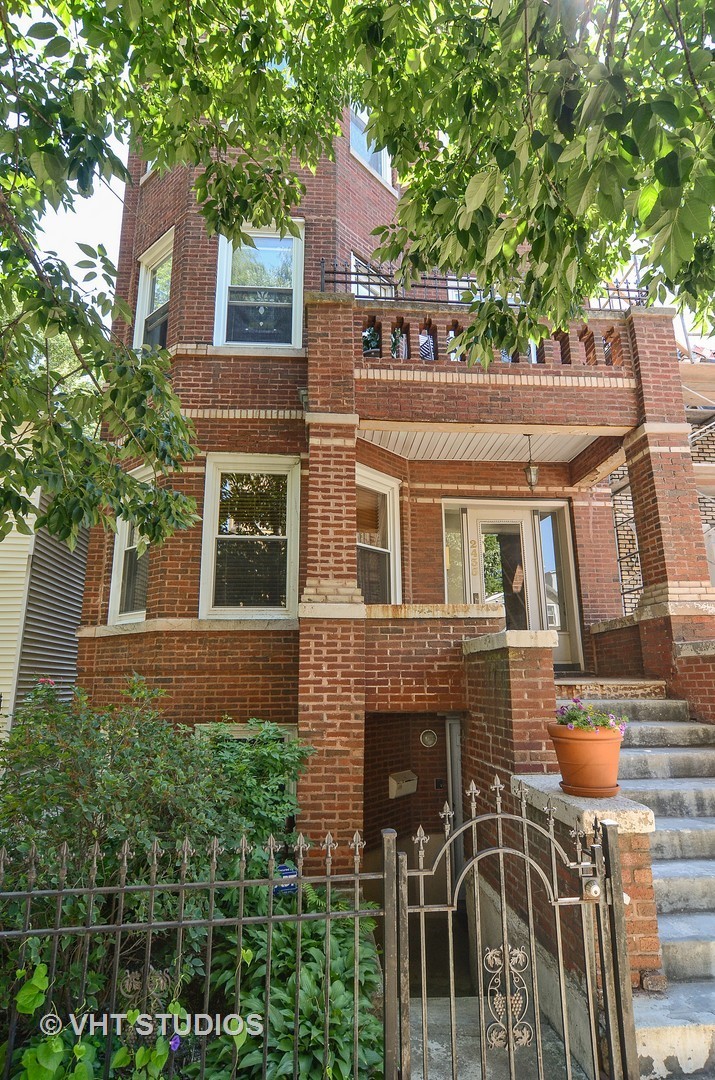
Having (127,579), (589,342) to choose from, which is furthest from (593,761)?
(127,579)

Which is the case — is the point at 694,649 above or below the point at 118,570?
below

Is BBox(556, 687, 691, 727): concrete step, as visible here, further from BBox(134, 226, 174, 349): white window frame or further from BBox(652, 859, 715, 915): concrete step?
BBox(134, 226, 174, 349): white window frame

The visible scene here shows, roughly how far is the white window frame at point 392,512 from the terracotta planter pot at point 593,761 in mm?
4222

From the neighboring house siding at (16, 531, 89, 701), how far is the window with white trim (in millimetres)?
1685

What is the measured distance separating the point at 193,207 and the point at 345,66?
369cm

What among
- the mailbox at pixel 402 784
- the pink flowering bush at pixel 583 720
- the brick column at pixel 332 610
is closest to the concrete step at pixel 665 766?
the pink flowering bush at pixel 583 720

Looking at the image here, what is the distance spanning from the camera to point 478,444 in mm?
8094

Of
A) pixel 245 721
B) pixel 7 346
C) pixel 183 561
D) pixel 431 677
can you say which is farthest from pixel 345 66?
pixel 245 721

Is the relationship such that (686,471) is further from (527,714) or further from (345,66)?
(345,66)

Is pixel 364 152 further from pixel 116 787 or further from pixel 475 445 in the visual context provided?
pixel 116 787

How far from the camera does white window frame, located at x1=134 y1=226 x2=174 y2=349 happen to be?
8.70 m

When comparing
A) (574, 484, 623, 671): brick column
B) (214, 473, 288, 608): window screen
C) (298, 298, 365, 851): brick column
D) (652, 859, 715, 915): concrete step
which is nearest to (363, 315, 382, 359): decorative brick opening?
(298, 298, 365, 851): brick column

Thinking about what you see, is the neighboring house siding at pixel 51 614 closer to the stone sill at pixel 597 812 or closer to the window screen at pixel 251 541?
the window screen at pixel 251 541

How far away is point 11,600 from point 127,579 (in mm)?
2347
